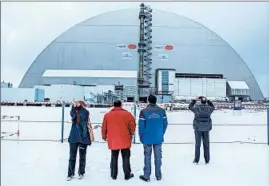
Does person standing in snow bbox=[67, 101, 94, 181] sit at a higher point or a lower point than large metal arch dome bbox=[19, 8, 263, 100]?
lower

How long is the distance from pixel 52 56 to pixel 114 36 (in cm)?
781

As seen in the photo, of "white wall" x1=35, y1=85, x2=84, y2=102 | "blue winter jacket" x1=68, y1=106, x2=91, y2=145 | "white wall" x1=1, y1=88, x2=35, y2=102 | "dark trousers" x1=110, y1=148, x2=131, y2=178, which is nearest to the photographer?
"blue winter jacket" x1=68, y1=106, x2=91, y2=145

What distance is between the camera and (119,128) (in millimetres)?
4629

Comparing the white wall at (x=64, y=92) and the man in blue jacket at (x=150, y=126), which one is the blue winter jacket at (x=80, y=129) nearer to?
the man in blue jacket at (x=150, y=126)

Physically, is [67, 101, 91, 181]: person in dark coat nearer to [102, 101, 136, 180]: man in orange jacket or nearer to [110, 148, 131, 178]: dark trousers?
[102, 101, 136, 180]: man in orange jacket

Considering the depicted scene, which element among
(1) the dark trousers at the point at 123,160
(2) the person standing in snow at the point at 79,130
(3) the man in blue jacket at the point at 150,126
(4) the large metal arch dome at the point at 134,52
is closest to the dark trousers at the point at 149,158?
(3) the man in blue jacket at the point at 150,126

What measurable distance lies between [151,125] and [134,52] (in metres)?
31.0

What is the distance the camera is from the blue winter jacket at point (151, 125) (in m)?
4.61

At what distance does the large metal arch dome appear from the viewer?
116ft

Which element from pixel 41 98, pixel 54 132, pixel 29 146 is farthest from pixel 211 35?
pixel 29 146

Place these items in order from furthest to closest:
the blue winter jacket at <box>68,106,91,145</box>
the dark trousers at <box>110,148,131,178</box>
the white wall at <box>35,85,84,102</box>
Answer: the white wall at <box>35,85,84,102</box> → the dark trousers at <box>110,148,131,178</box> → the blue winter jacket at <box>68,106,91,145</box>

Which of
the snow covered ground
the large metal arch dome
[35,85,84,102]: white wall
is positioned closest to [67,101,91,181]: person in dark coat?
the snow covered ground

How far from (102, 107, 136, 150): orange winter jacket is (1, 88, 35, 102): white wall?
28.6 m

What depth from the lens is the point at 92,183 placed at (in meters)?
4.51
